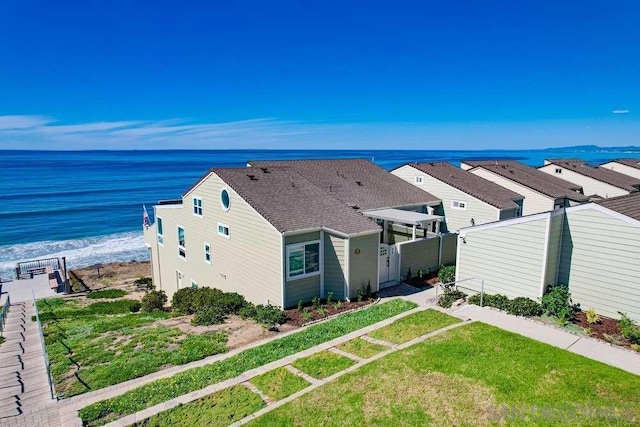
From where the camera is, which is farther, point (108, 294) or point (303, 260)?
point (108, 294)

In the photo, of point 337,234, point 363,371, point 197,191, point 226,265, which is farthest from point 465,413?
point 197,191

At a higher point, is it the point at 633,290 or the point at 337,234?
the point at 337,234

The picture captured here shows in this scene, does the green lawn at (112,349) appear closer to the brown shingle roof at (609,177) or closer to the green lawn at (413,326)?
Result: the green lawn at (413,326)

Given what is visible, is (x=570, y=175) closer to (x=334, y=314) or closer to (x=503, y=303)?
(x=503, y=303)

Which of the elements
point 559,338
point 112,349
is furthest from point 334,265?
point 112,349

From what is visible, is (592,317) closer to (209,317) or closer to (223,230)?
(209,317)

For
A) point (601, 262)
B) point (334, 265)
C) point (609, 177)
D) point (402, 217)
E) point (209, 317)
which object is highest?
point (609, 177)
